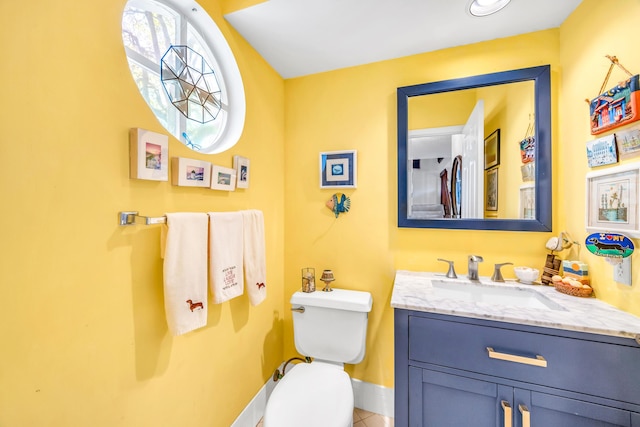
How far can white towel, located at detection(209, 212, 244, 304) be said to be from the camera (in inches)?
42.2

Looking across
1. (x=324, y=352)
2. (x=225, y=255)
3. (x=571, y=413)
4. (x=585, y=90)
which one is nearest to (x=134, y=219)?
(x=225, y=255)

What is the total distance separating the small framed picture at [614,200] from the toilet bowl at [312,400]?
51.3 inches

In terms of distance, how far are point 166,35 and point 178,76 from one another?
18cm

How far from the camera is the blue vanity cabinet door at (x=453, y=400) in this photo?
3.08 ft

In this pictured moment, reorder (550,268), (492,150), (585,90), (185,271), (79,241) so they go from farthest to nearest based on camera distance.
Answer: (492,150), (550,268), (585,90), (185,271), (79,241)

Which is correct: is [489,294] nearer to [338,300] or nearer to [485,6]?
[338,300]

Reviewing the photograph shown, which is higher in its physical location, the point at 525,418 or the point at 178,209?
the point at 178,209

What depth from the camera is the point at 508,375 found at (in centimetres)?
91

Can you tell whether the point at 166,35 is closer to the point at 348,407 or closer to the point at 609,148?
the point at 348,407

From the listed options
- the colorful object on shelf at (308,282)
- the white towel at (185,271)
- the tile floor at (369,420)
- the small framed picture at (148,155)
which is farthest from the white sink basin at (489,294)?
the small framed picture at (148,155)

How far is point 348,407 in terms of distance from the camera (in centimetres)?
107

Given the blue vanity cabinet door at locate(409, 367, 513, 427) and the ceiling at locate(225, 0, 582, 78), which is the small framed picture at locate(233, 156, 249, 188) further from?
the blue vanity cabinet door at locate(409, 367, 513, 427)

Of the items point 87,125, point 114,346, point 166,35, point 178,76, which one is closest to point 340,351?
point 114,346

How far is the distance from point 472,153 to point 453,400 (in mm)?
1241
